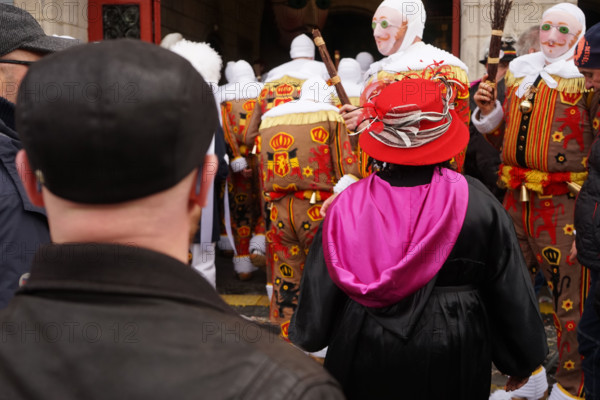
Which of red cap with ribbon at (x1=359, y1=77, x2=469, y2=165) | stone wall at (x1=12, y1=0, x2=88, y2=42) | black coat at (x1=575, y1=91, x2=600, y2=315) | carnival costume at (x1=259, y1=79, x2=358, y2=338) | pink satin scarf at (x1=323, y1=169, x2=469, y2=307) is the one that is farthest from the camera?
stone wall at (x1=12, y1=0, x2=88, y2=42)

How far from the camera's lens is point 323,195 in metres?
4.02

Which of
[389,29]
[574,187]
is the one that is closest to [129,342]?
[574,187]

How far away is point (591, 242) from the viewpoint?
2572mm

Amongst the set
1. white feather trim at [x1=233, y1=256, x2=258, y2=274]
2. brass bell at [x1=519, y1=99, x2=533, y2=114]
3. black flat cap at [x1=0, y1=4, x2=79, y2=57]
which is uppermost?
black flat cap at [x1=0, y1=4, x2=79, y2=57]

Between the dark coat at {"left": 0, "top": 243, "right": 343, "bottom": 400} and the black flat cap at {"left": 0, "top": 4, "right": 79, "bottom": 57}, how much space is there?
49.8 inches

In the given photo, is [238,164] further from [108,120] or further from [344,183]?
[108,120]

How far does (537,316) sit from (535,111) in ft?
5.45

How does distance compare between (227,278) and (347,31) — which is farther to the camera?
(347,31)

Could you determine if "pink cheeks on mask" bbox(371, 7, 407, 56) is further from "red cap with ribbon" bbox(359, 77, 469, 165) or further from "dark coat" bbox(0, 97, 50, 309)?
"dark coat" bbox(0, 97, 50, 309)

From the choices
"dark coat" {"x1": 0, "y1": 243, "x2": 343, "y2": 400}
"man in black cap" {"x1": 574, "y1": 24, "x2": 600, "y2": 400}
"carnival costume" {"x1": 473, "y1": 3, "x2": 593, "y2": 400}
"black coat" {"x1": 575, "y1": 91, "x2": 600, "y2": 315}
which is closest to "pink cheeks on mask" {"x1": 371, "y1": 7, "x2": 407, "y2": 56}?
"carnival costume" {"x1": 473, "y1": 3, "x2": 593, "y2": 400}

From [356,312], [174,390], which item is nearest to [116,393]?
[174,390]

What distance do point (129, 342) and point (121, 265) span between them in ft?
0.31

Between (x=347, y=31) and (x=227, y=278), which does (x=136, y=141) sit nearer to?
(x=227, y=278)

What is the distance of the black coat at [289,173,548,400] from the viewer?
77.3 inches
